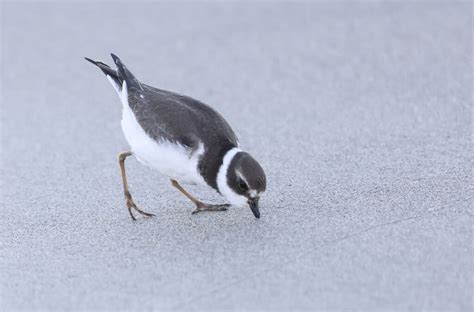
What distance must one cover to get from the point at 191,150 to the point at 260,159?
1.07 metres

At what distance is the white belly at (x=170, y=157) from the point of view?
4.68 metres

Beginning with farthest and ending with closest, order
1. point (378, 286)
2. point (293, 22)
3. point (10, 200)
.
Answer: point (293, 22) → point (10, 200) → point (378, 286)

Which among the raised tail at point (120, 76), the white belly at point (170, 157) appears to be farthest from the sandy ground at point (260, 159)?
the raised tail at point (120, 76)

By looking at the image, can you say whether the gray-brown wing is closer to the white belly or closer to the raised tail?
the white belly

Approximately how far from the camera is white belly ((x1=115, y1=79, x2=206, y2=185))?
4.68 m

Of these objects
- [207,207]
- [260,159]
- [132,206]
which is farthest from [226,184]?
[260,159]

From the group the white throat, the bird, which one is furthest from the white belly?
the white throat

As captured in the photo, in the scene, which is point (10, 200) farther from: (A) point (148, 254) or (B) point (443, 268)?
(B) point (443, 268)

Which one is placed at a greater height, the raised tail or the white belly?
the raised tail

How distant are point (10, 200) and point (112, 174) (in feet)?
2.36

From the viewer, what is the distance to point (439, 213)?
14.4 feet

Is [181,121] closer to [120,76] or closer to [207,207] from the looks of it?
[207,207]

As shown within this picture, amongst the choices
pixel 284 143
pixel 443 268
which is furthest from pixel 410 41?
pixel 443 268

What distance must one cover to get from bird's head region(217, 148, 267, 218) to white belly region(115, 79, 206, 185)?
176 millimetres
